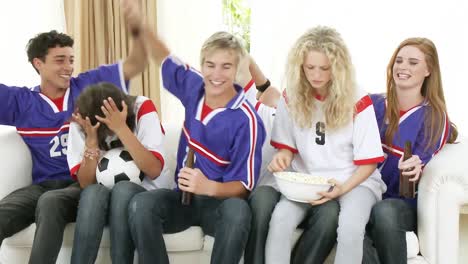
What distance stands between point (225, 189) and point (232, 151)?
140 millimetres

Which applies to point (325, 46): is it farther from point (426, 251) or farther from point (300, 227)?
point (426, 251)

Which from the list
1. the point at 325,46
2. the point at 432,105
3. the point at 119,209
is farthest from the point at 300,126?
the point at 119,209

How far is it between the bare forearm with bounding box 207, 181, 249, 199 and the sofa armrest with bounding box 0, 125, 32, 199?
30.2 inches

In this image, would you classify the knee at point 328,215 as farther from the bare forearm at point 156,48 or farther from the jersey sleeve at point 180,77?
the bare forearm at point 156,48

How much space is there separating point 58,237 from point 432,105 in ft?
4.67

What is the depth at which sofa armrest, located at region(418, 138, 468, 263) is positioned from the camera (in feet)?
6.66

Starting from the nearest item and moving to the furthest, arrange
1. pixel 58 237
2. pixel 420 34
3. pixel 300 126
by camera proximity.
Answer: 1. pixel 58 237
2. pixel 300 126
3. pixel 420 34

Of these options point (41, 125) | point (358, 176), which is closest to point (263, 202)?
point (358, 176)

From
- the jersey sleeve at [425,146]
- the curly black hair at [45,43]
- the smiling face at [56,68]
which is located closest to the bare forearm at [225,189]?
the jersey sleeve at [425,146]

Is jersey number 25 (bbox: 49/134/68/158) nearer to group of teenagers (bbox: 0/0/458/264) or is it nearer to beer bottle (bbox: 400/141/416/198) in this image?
group of teenagers (bbox: 0/0/458/264)

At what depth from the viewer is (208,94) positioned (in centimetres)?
218

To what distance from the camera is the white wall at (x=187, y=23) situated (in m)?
3.69

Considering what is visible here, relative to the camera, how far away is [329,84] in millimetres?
2137

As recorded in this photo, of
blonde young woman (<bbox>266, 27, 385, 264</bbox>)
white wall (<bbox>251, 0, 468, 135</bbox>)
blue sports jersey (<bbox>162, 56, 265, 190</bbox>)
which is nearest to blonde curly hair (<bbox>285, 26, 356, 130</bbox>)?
blonde young woman (<bbox>266, 27, 385, 264</bbox>)
